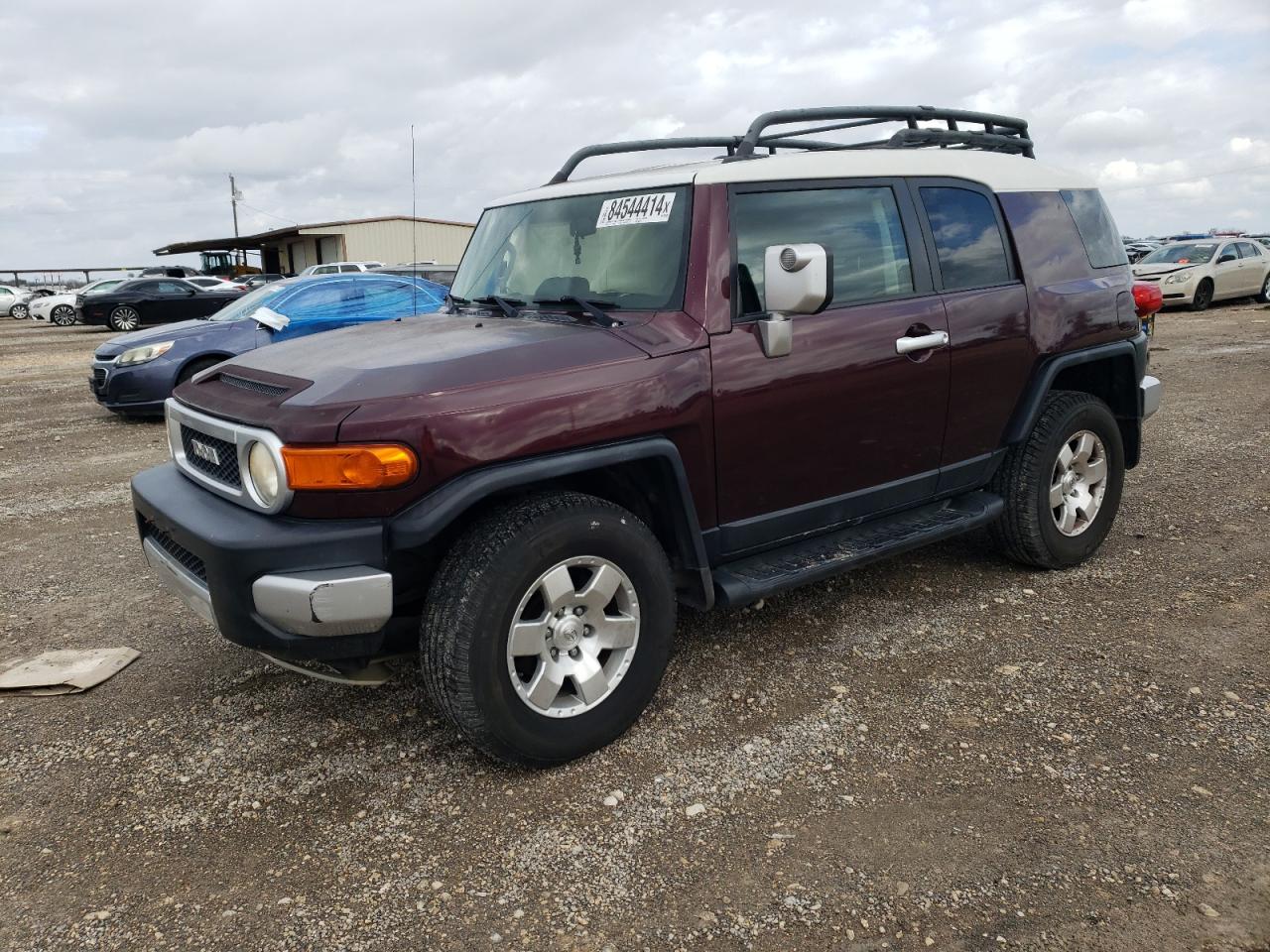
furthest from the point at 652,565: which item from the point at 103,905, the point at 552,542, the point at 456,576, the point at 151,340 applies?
the point at 151,340

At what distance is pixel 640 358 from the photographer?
3123 millimetres

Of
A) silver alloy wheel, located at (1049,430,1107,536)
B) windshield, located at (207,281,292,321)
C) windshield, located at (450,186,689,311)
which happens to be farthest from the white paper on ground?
windshield, located at (207,281,292,321)

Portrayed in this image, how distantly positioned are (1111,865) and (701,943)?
45.5 inches

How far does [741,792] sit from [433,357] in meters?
1.70

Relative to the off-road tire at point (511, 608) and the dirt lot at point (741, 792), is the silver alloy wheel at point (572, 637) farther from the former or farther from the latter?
the dirt lot at point (741, 792)

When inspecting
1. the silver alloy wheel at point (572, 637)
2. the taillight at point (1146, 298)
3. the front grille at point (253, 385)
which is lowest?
the silver alloy wheel at point (572, 637)

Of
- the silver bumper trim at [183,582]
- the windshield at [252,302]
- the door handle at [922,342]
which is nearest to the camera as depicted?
the silver bumper trim at [183,582]

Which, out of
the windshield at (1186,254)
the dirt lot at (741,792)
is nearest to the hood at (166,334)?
the dirt lot at (741,792)

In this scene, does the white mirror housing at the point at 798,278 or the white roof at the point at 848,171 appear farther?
the white roof at the point at 848,171

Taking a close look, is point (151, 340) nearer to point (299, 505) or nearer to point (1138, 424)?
point (299, 505)

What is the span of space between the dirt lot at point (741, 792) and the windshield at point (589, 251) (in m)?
1.56

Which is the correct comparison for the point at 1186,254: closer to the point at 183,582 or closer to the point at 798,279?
the point at 798,279

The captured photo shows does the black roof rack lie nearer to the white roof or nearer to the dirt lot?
the white roof

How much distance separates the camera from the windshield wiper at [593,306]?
336 cm
